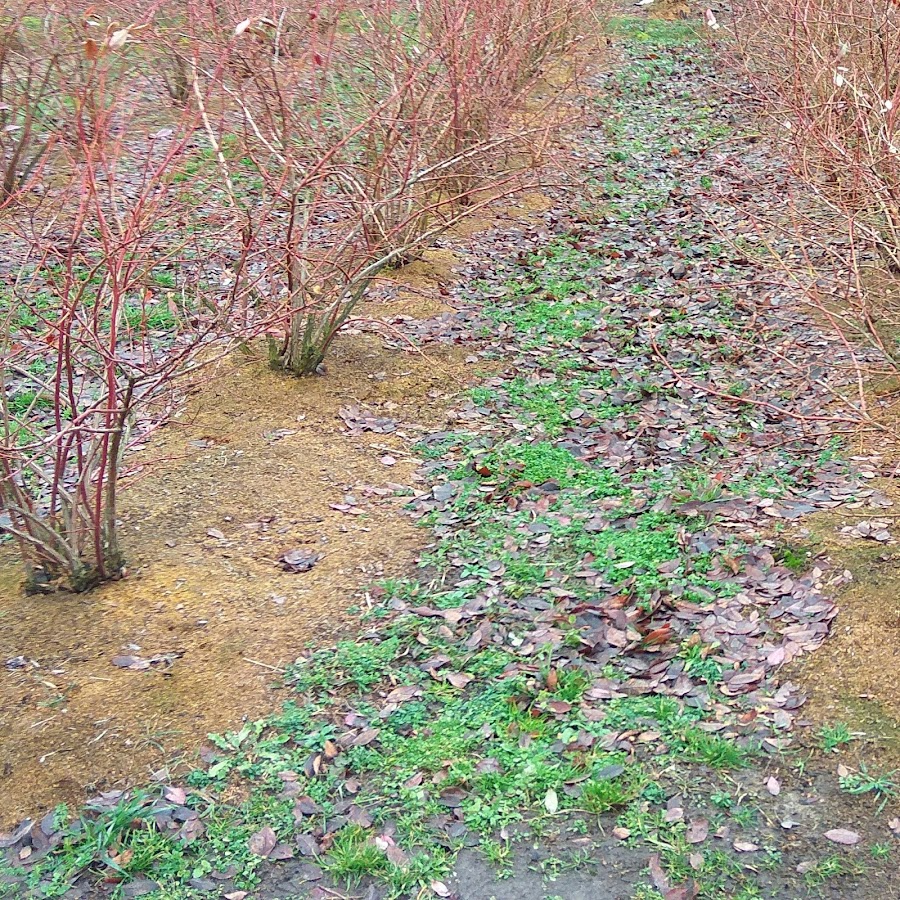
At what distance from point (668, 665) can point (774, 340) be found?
318cm

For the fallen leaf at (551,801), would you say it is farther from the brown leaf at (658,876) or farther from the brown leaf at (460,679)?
the brown leaf at (460,679)

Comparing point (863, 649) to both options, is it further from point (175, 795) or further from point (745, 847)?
point (175, 795)

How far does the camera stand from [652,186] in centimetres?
922

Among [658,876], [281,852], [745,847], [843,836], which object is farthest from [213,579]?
[843,836]

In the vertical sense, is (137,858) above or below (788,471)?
below

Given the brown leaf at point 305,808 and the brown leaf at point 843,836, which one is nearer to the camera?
the brown leaf at point 843,836

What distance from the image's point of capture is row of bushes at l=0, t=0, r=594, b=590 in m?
3.49

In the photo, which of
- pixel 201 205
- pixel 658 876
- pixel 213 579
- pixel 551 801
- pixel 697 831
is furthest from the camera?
pixel 201 205

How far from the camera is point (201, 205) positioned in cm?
469

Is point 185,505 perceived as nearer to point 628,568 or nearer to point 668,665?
point 628,568

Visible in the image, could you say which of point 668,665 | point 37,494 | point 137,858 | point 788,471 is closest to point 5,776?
point 137,858

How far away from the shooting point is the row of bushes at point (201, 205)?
3.49m

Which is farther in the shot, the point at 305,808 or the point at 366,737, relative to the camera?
the point at 366,737

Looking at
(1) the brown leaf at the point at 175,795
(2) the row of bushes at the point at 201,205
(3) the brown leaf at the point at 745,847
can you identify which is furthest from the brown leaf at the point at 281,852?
(2) the row of bushes at the point at 201,205
